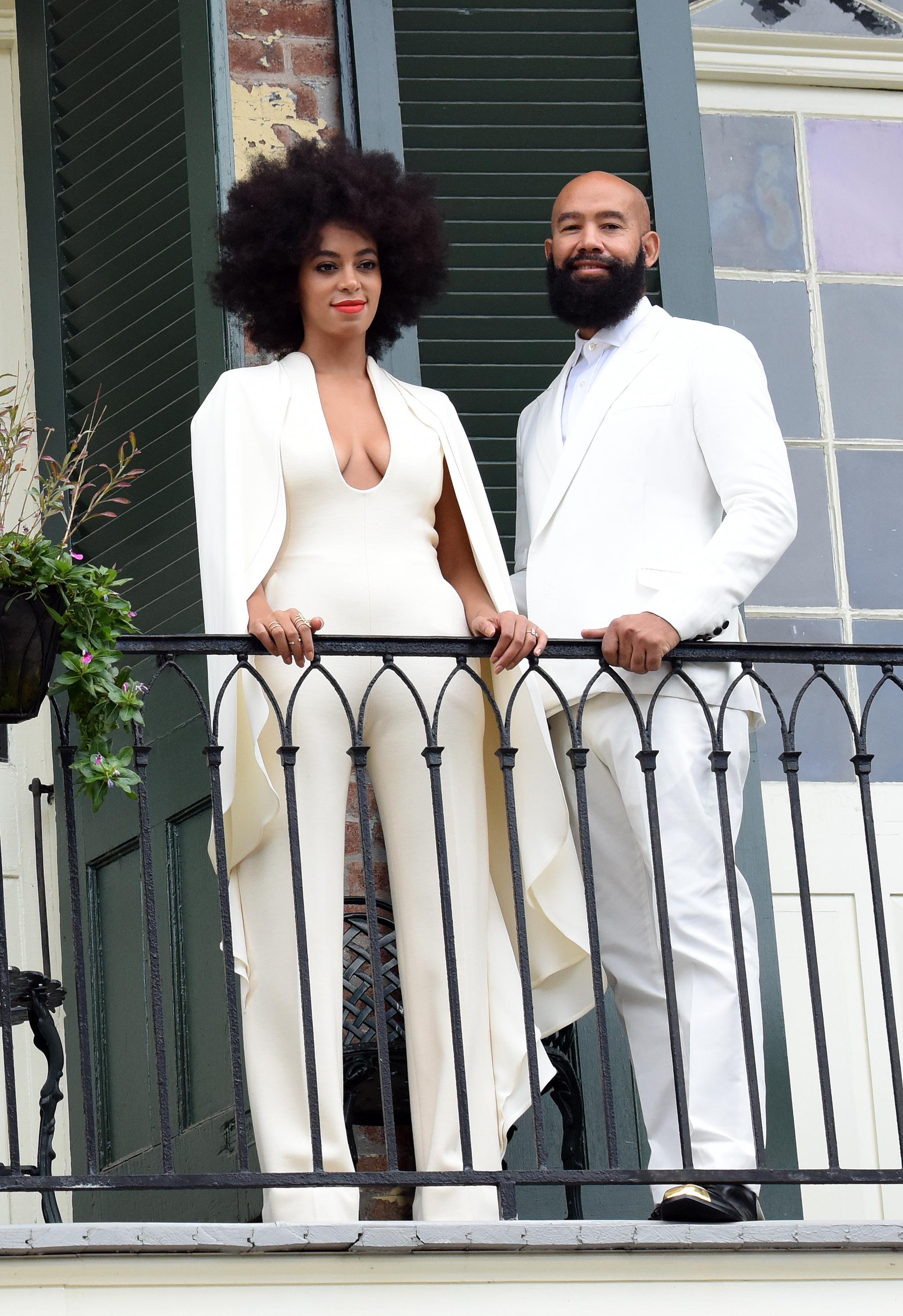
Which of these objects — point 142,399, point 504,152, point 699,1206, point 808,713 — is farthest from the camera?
point 808,713

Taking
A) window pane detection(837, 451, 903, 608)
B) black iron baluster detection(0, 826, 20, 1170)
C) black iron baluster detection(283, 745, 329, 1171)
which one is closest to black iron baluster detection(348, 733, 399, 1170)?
black iron baluster detection(283, 745, 329, 1171)

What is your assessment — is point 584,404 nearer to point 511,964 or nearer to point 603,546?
point 603,546

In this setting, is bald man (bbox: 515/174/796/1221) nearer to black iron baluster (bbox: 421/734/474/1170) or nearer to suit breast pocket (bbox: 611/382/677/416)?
suit breast pocket (bbox: 611/382/677/416)

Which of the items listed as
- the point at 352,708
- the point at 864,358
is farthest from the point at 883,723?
the point at 352,708

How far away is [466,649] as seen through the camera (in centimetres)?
452

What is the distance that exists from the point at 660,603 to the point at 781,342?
229cm

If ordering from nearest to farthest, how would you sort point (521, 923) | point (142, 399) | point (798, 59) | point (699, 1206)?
1. point (699, 1206)
2. point (521, 923)
3. point (142, 399)
4. point (798, 59)

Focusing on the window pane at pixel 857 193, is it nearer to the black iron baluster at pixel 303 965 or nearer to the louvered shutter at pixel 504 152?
the louvered shutter at pixel 504 152

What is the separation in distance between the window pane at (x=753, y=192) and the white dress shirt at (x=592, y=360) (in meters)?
1.66

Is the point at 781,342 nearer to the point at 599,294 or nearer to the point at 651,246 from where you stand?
the point at 651,246

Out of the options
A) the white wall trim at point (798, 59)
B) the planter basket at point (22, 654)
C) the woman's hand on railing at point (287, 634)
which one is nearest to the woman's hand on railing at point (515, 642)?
the woman's hand on railing at point (287, 634)

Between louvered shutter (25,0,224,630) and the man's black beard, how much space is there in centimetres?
93

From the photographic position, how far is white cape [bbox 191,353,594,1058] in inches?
181

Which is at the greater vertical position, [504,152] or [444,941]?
[504,152]
